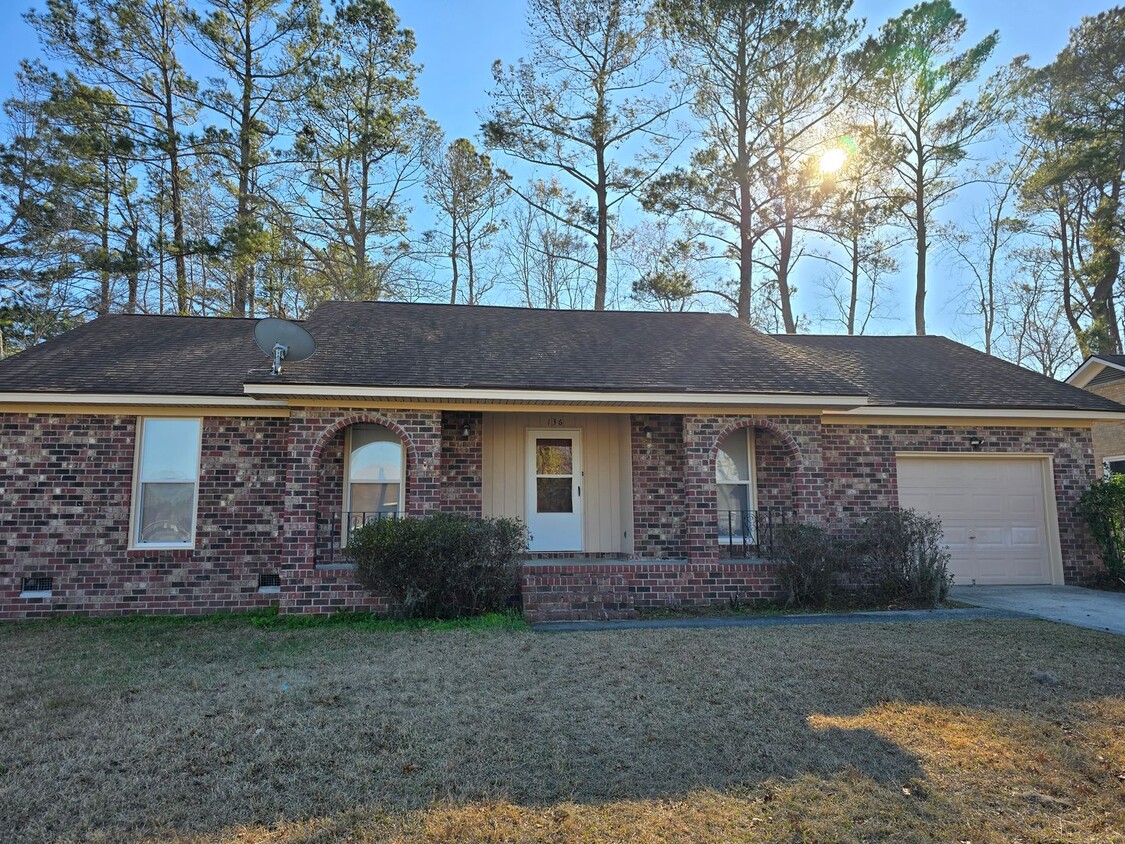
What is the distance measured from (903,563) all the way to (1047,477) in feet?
12.5

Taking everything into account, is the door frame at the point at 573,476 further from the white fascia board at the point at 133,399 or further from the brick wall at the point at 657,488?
the white fascia board at the point at 133,399

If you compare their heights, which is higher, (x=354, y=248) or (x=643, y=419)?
(x=354, y=248)

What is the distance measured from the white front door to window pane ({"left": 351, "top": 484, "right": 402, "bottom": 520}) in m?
1.94

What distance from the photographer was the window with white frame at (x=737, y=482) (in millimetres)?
9562

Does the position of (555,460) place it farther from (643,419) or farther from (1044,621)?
(1044,621)

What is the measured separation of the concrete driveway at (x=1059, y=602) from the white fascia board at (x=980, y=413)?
8.16 feet

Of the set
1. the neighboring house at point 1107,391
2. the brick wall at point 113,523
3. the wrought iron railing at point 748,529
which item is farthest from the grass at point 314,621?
the neighboring house at point 1107,391

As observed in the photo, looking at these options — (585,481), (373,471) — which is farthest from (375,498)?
(585,481)

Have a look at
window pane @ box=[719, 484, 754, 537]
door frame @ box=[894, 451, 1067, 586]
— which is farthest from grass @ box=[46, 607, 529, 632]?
door frame @ box=[894, 451, 1067, 586]

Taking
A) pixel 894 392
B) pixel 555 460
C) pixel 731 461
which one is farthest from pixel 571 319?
pixel 894 392

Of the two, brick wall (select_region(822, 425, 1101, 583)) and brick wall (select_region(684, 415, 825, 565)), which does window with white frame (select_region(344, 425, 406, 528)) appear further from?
brick wall (select_region(822, 425, 1101, 583))

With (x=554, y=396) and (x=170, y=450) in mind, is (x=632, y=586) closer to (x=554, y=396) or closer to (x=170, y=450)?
(x=554, y=396)

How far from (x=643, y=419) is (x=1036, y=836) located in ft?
22.7

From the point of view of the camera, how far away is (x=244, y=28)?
17.9 metres
